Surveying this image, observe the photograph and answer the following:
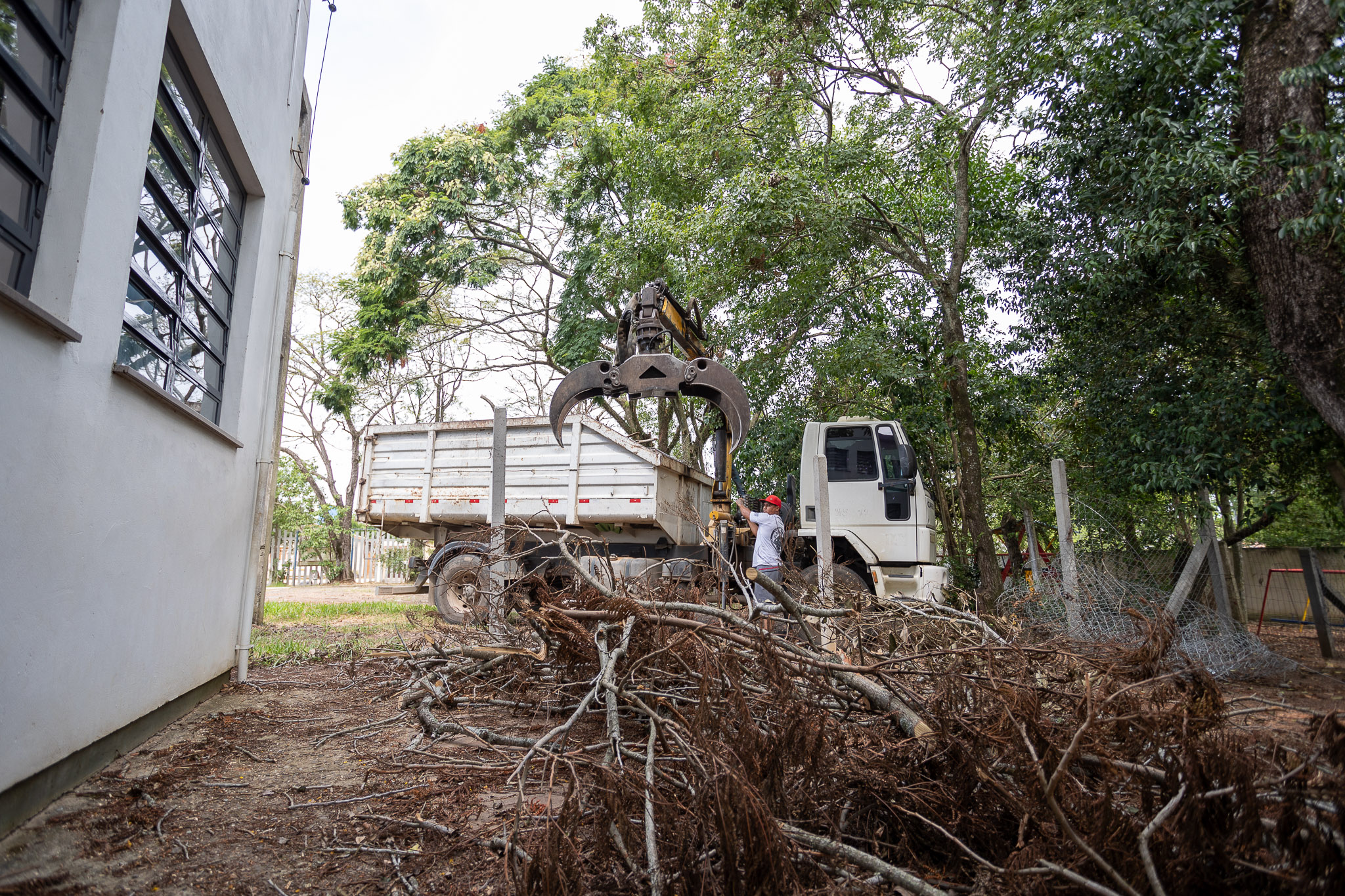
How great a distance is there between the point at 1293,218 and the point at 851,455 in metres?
4.54

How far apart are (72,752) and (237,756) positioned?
787 mm

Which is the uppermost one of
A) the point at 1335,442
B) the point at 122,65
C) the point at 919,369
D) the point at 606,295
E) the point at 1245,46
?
the point at 606,295

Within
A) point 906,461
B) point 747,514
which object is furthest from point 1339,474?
point 747,514

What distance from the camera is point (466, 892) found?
6.43 feet

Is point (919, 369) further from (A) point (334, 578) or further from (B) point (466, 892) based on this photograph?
(A) point (334, 578)

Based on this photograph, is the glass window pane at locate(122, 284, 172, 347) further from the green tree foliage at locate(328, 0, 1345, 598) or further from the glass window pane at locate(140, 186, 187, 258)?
the green tree foliage at locate(328, 0, 1345, 598)

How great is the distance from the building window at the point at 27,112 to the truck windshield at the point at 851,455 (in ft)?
24.3

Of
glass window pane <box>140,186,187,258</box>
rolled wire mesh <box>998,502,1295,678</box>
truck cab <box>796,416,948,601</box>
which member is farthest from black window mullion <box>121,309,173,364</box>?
truck cab <box>796,416,948,601</box>

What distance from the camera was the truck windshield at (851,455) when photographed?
27.2ft

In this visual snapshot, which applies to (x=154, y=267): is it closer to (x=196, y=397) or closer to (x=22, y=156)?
(x=196, y=397)

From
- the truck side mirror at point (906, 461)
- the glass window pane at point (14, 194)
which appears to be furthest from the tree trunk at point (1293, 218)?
the glass window pane at point (14, 194)

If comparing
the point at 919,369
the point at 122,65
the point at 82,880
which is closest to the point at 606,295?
the point at 919,369

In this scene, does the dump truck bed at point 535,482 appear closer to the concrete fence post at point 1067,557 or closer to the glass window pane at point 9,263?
the concrete fence post at point 1067,557

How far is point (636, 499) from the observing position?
8.09 metres
